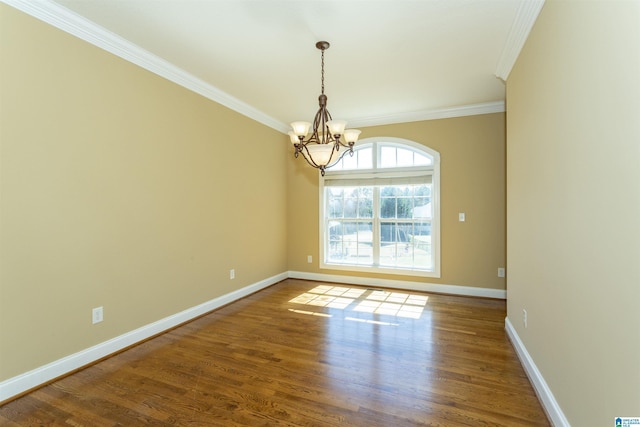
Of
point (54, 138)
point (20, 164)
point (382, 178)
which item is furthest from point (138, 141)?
point (382, 178)

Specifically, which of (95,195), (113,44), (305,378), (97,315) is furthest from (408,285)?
(113,44)

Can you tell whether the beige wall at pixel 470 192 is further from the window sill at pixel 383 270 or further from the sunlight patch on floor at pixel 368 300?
the sunlight patch on floor at pixel 368 300

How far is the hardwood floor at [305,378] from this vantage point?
6.20ft

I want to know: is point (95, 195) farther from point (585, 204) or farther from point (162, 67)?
point (585, 204)

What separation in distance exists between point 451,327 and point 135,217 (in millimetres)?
3366

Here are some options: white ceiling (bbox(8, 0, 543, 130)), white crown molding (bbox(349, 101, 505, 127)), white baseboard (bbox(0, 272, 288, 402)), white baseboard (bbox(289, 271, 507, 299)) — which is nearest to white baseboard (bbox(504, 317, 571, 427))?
white baseboard (bbox(289, 271, 507, 299))

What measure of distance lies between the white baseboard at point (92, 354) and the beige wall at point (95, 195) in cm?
6

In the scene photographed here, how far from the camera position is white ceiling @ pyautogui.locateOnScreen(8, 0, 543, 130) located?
2240mm

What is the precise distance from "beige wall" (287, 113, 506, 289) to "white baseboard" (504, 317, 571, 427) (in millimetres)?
1683

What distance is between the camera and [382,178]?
16.0 ft

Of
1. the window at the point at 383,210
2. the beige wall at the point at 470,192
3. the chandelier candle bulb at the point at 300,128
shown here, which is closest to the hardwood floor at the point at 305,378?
the beige wall at the point at 470,192

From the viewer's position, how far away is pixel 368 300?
4.23 m

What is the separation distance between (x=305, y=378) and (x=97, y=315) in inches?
71.4

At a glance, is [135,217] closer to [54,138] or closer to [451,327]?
[54,138]
